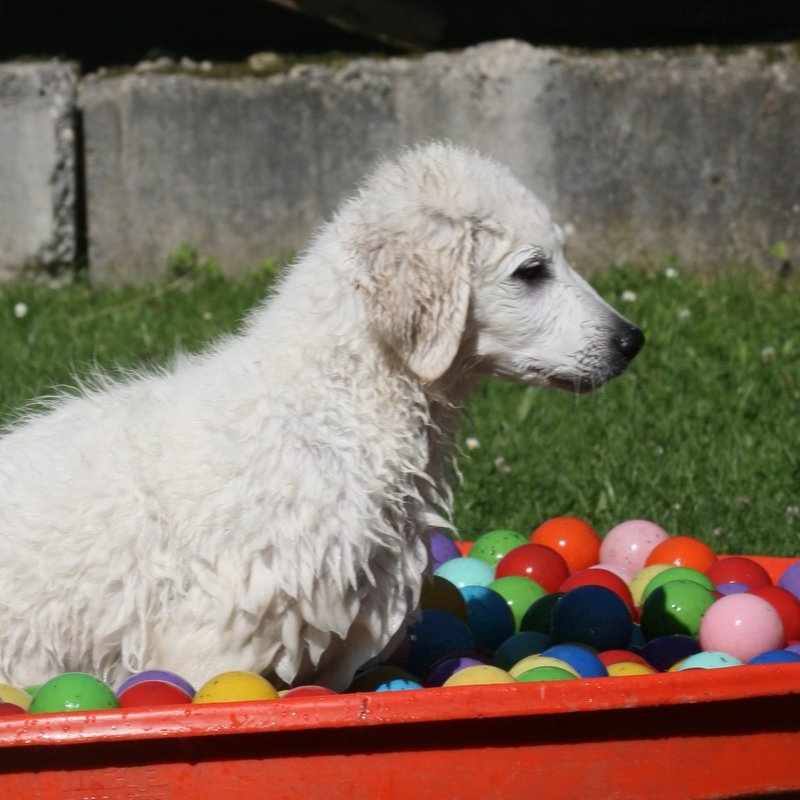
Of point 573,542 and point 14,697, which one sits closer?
point 14,697

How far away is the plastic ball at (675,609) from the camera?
395 cm

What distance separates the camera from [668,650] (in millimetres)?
3799

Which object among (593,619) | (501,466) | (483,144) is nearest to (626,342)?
(593,619)

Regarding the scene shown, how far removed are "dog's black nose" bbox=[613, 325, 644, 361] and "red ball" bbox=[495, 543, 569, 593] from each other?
3.22ft

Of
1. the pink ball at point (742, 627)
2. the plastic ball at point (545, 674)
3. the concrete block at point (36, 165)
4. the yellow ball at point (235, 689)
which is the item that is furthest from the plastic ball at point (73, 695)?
the concrete block at point (36, 165)

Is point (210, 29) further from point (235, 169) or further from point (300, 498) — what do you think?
point (300, 498)

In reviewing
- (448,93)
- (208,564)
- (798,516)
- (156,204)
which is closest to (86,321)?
(156,204)

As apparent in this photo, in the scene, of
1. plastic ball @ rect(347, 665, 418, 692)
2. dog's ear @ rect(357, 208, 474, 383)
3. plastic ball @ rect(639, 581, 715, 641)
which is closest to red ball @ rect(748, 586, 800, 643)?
plastic ball @ rect(639, 581, 715, 641)

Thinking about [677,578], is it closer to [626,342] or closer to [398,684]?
[626,342]

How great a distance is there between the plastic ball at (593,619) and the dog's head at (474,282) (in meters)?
0.65

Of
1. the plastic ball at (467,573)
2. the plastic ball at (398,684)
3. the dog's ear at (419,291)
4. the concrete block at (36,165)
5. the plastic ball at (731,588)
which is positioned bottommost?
the plastic ball at (398,684)

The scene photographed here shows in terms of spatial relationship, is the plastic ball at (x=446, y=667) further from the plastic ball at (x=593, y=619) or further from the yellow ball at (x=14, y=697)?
the yellow ball at (x=14, y=697)

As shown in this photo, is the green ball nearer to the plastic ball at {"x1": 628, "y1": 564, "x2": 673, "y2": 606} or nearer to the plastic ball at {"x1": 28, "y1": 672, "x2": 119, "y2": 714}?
the plastic ball at {"x1": 628, "y1": 564, "x2": 673, "y2": 606}

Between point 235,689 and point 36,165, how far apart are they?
219 inches
